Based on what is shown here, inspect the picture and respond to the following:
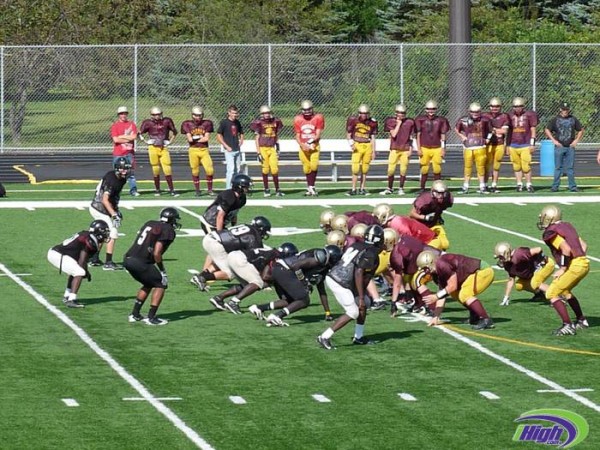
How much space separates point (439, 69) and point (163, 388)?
80.6 ft

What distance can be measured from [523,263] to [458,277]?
153 centimetres

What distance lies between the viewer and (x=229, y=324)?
54.7 ft

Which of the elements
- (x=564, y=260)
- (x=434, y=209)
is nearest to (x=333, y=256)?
(x=564, y=260)

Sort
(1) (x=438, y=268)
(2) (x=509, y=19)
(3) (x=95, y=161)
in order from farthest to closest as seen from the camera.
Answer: (2) (x=509, y=19) < (3) (x=95, y=161) < (1) (x=438, y=268)

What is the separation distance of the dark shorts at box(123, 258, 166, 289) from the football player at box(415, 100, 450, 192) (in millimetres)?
12467

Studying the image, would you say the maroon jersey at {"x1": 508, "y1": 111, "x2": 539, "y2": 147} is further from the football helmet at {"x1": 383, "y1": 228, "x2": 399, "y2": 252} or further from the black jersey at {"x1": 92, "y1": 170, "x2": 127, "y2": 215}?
the football helmet at {"x1": 383, "y1": 228, "x2": 399, "y2": 252}

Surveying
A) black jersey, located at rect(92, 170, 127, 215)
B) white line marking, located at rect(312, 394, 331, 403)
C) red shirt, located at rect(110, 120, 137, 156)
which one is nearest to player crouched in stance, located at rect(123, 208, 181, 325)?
white line marking, located at rect(312, 394, 331, 403)

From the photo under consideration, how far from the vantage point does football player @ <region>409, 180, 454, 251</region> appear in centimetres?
1864

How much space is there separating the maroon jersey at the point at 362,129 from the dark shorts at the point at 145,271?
40.2 ft

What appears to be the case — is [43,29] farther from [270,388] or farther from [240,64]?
[270,388]

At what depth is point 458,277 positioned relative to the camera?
16109 millimetres

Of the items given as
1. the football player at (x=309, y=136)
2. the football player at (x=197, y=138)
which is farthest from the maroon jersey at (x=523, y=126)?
the football player at (x=197, y=138)

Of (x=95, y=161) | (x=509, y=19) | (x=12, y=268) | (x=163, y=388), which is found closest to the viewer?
(x=163, y=388)

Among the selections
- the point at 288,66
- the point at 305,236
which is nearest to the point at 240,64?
the point at 288,66
